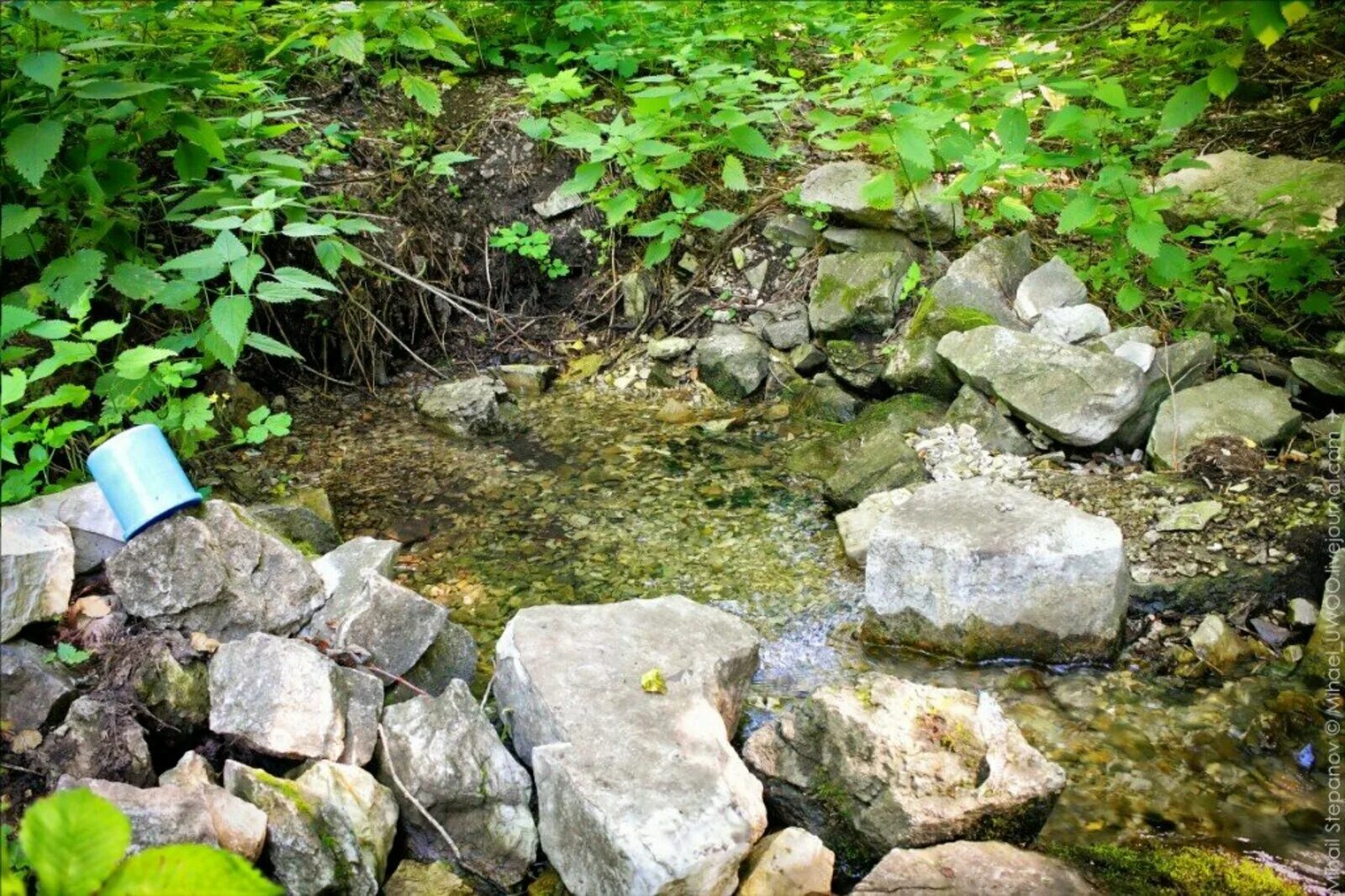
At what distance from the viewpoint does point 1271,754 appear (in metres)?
2.73

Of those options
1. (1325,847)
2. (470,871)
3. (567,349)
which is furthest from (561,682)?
(567,349)

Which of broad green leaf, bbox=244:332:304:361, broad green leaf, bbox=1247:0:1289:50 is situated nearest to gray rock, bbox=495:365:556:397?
broad green leaf, bbox=244:332:304:361

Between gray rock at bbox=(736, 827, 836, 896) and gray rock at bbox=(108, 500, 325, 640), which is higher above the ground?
gray rock at bbox=(108, 500, 325, 640)

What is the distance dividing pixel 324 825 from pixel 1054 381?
3495mm

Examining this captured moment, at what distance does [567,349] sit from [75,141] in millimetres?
2827

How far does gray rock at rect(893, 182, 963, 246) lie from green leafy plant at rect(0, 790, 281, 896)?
16.1 ft

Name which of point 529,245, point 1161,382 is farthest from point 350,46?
point 1161,382

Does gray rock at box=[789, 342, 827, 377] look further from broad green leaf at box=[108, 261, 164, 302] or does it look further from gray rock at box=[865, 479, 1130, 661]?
broad green leaf at box=[108, 261, 164, 302]

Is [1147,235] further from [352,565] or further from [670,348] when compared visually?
[352,565]

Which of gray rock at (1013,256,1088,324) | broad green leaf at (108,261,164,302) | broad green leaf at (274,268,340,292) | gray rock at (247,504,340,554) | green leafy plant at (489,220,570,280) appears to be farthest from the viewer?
green leafy plant at (489,220,570,280)

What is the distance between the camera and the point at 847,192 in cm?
544

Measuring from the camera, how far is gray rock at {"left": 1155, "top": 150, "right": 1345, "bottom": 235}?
4457 mm

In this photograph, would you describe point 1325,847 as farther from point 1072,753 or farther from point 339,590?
point 339,590

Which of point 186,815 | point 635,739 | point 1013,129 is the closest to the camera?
point 186,815
